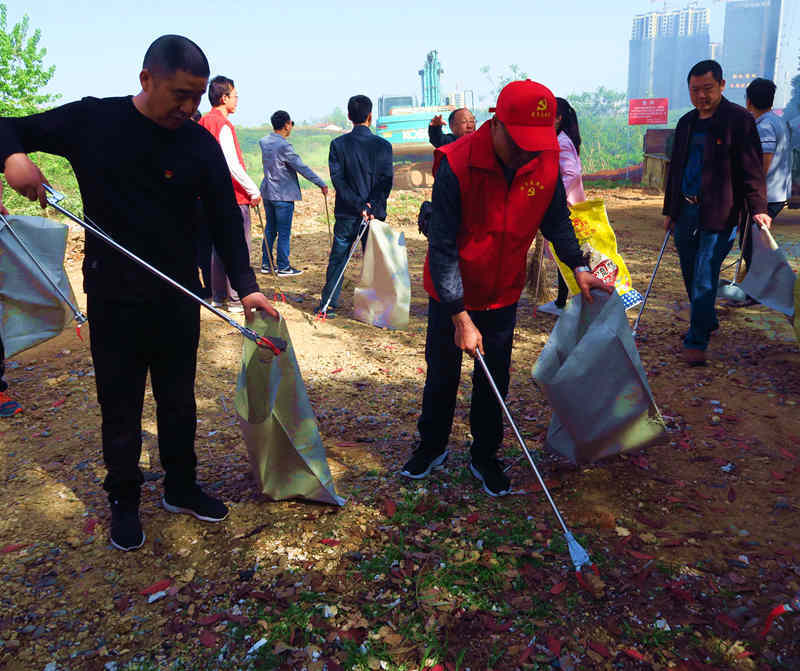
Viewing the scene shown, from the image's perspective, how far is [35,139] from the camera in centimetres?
216

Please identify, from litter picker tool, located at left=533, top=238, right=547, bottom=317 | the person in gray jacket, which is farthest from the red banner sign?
the person in gray jacket

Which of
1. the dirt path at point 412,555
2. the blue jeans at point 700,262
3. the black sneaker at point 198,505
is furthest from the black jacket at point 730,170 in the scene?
the black sneaker at point 198,505

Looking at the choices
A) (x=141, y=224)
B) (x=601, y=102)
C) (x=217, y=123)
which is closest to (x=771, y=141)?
(x=217, y=123)

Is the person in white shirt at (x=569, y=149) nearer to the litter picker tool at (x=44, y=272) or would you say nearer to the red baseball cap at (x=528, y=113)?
the red baseball cap at (x=528, y=113)

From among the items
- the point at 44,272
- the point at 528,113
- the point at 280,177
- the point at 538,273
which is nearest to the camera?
the point at 528,113

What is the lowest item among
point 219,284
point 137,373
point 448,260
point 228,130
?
point 219,284

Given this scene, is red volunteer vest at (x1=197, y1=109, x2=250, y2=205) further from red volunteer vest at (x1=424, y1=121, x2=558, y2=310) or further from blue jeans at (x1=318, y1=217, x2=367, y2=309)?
red volunteer vest at (x1=424, y1=121, x2=558, y2=310)

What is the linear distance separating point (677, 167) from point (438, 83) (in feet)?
85.0

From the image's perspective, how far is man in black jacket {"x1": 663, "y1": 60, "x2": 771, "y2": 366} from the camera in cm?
422

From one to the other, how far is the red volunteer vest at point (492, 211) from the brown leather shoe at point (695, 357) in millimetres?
2509

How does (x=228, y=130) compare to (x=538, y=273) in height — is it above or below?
above

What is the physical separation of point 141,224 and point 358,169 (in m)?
3.76

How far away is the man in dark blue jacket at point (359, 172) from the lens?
5.81 m

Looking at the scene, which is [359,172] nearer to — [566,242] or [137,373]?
[566,242]
